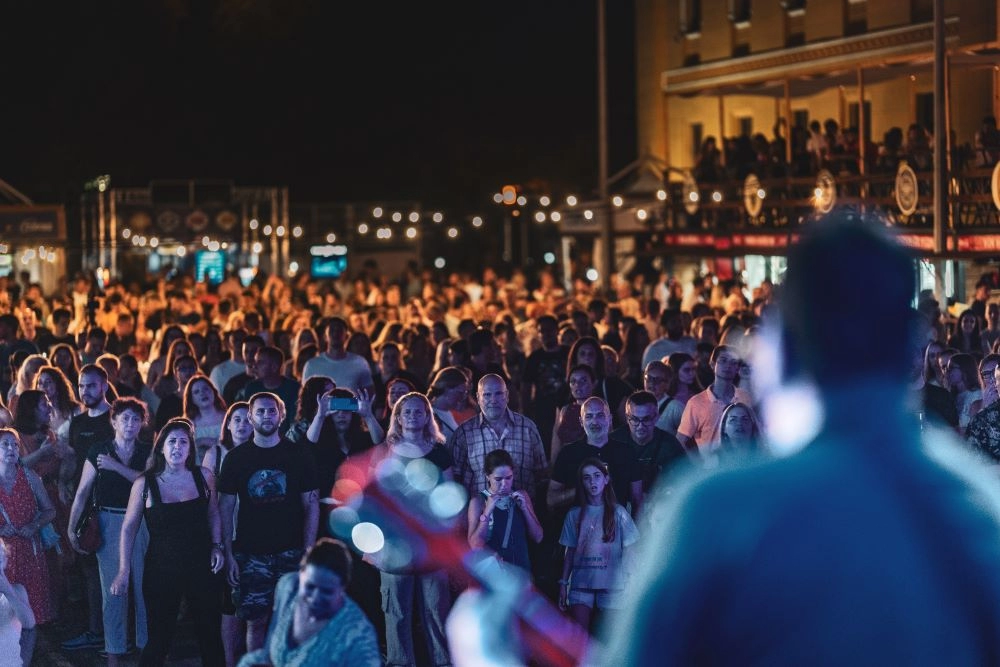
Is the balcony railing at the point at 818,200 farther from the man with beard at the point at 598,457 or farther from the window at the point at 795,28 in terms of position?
the man with beard at the point at 598,457

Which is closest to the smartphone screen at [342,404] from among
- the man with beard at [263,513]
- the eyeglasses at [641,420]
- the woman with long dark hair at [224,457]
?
the woman with long dark hair at [224,457]

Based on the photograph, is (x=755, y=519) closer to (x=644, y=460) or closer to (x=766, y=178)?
(x=644, y=460)

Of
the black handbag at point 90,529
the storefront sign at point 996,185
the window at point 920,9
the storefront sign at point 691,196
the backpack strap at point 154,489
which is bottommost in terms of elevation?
the black handbag at point 90,529

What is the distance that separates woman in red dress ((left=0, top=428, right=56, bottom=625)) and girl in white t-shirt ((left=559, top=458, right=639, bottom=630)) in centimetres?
284

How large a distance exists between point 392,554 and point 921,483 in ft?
25.9

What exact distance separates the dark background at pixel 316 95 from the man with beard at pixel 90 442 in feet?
142

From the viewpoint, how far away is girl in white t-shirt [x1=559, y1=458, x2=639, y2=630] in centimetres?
933

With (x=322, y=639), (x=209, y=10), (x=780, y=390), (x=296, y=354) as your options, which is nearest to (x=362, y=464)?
(x=322, y=639)

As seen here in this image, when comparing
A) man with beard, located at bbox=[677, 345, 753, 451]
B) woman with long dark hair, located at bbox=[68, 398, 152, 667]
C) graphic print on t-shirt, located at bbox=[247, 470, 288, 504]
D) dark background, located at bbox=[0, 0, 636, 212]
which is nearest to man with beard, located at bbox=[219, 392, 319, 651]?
graphic print on t-shirt, located at bbox=[247, 470, 288, 504]

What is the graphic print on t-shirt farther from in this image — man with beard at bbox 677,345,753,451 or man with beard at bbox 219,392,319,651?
man with beard at bbox 677,345,753,451

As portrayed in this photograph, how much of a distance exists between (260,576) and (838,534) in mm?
7514

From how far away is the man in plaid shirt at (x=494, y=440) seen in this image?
33.7 ft

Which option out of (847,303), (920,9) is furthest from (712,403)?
(920,9)

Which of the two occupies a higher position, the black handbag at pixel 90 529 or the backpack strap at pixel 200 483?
the backpack strap at pixel 200 483
